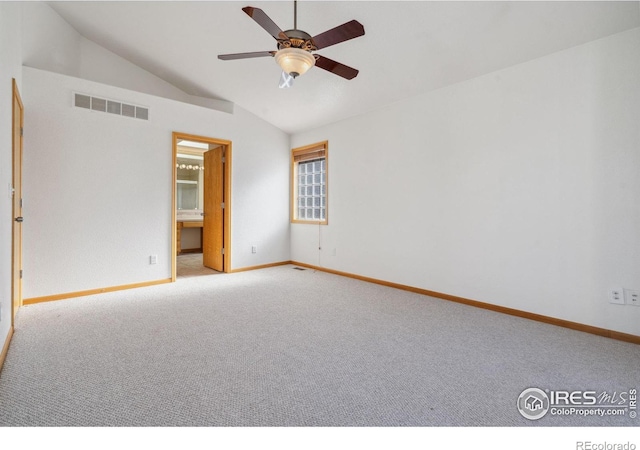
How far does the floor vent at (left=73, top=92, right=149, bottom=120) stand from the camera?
367 centimetres

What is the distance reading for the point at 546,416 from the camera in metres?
1.55

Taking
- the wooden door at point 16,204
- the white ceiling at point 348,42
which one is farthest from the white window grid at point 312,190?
the wooden door at point 16,204

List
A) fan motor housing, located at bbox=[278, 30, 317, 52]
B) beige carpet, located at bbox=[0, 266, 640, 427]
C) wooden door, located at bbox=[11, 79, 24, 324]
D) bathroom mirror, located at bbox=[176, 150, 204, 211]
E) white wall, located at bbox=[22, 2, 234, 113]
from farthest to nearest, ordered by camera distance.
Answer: bathroom mirror, located at bbox=[176, 150, 204, 211], white wall, located at bbox=[22, 2, 234, 113], wooden door, located at bbox=[11, 79, 24, 324], fan motor housing, located at bbox=[278, 30, 317, 52], beige carpet, located at bbox=[0, 266, 640, 427]

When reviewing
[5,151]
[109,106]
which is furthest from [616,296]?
[109,106]

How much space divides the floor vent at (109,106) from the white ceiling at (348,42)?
0.80 m

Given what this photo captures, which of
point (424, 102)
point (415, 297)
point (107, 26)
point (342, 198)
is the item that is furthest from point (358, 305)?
point (107, 26)

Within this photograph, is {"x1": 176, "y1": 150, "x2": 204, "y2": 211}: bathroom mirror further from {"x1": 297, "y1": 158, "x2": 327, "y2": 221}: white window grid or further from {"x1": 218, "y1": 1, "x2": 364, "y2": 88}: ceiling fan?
{"x1": 218, "y1": 1, "x2": 364, "y2": 88}: ceiling fan

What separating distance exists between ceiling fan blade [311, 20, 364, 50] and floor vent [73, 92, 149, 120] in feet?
9.52

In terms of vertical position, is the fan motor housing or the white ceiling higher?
the white ceiling

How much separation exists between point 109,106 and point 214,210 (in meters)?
2.05

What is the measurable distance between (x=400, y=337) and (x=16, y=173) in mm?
3640

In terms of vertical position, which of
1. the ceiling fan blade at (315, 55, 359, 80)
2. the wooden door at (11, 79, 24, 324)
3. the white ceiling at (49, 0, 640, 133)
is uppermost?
the white ceiling at (49, 0, 640, 133)

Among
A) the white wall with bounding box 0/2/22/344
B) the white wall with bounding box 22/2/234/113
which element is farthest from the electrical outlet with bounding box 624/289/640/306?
the white wall with bounding box 22/2/234/113

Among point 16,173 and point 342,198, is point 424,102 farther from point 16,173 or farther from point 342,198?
point 16,173
